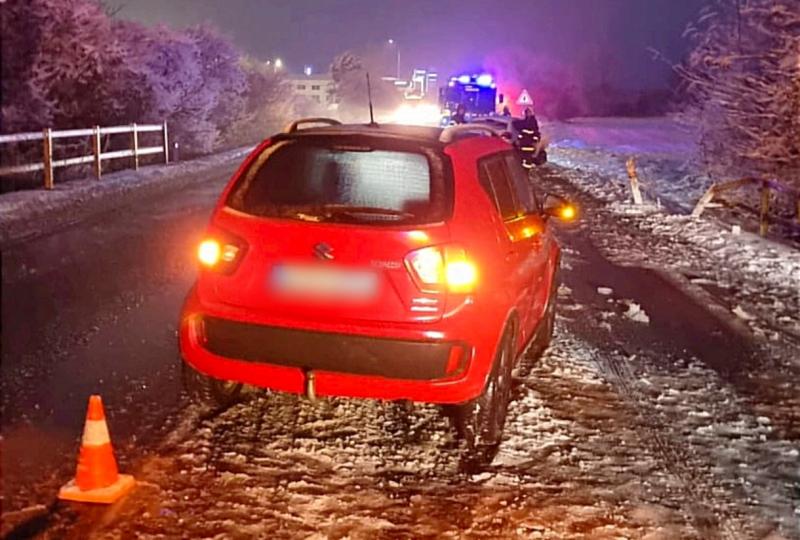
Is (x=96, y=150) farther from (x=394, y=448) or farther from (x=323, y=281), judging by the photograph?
(x=323, y=281)

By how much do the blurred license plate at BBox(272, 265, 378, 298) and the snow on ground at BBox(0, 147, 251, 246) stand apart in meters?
8.26

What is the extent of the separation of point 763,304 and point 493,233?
5.78m

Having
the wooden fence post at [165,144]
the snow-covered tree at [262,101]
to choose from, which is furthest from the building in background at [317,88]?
the wooden fence post at [165,144]

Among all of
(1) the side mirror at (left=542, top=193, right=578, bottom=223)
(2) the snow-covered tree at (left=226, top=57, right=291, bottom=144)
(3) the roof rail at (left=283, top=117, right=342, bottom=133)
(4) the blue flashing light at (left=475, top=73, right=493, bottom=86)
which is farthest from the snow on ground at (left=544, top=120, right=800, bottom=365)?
(2) the snow-covered tree at (left=226, top=57, right=291, bottom=144)

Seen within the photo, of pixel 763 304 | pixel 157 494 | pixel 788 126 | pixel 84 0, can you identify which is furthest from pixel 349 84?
pixel 157 494

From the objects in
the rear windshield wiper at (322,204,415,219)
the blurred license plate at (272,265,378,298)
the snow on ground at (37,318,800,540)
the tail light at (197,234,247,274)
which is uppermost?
the rear windshield wiper at (322,204,415,219)

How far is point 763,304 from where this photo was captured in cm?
1003

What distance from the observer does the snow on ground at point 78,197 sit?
14.2 metres

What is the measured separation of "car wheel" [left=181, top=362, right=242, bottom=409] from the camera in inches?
218

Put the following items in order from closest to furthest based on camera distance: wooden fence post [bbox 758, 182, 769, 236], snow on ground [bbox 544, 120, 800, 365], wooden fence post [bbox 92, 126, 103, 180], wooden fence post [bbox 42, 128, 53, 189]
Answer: snow on ground [bbox 544, 120, 800, 365], wooden fence post [bbox 758, 182, 769, 236], wooden fence post [bbox 42, 128, 53, 189], wooden fence post [bbox 92, 126, 103, 180]

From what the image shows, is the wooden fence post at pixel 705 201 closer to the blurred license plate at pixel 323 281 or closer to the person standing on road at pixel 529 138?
the person standing on road at pixel 529 138

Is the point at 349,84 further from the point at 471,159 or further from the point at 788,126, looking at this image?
the point at 471,159

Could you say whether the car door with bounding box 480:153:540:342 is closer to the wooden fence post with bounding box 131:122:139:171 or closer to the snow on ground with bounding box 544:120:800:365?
the snow on ground with bounding box 544:120:800:365

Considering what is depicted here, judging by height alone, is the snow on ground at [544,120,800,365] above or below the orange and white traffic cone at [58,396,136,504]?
below
